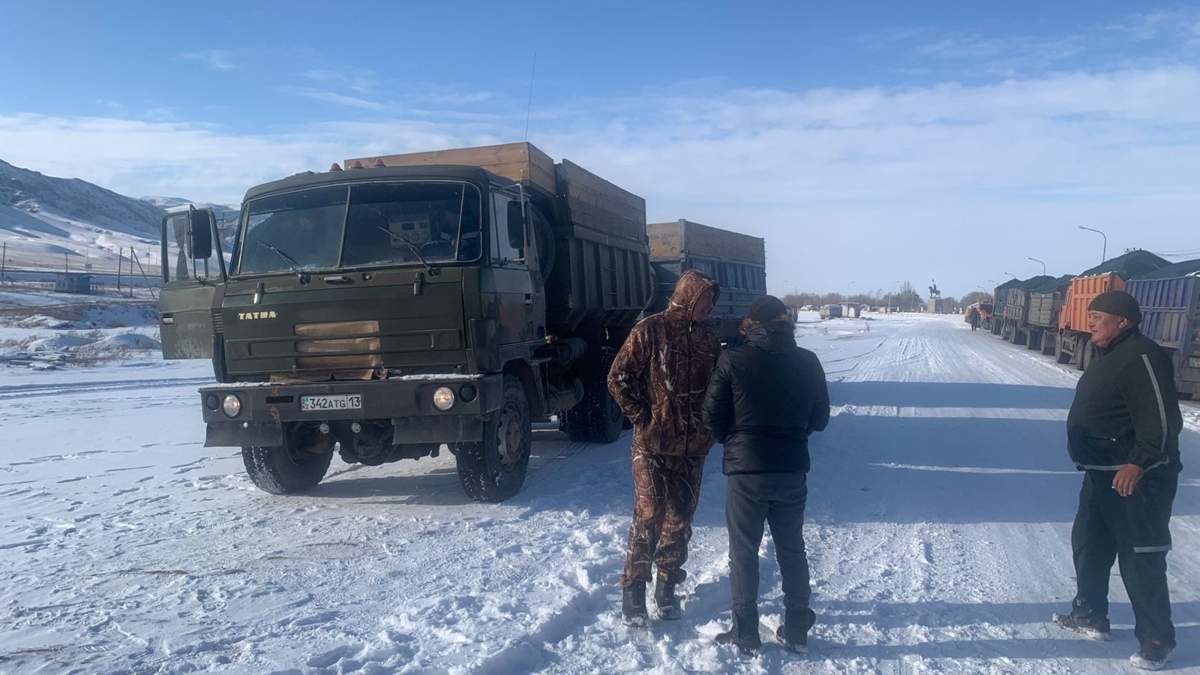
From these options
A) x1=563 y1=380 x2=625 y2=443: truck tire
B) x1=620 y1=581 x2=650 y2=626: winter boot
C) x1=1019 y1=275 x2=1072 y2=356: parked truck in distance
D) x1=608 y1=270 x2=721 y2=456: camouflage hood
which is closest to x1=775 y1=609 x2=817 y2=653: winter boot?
x1=620 y1=581 x2=650 y2=626: winter boot

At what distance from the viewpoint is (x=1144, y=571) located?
13.6 ft

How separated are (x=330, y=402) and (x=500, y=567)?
6.70 ft

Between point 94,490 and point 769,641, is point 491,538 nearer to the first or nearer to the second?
point 769,641

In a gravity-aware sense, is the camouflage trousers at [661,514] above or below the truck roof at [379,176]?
below

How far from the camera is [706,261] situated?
1546 cm

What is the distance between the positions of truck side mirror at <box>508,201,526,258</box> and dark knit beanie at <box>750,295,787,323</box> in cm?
357

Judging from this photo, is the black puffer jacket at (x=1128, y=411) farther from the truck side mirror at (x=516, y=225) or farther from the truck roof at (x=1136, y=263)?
the truck roof at (x=1136, y=263)

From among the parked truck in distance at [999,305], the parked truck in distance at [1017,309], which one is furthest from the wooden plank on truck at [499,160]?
the parked truck in distance at [999,305]

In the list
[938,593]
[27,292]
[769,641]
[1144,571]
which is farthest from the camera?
[27,292]

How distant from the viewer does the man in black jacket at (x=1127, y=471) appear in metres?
4.11

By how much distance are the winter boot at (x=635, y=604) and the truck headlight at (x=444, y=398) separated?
95.3 inches

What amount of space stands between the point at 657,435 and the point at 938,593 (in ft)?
6.78

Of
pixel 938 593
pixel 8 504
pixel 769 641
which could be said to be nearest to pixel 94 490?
pixel 8 504

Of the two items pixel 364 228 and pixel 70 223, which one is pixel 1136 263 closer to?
pixel 364 228
